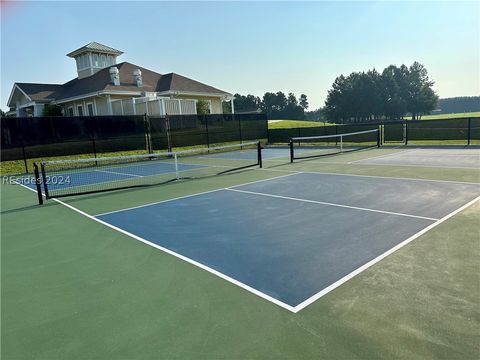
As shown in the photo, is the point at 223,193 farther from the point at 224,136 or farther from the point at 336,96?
the point at 336,96

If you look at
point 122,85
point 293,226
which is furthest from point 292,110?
point 293,226

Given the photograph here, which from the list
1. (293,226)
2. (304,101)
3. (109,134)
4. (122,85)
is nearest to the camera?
(293,226)

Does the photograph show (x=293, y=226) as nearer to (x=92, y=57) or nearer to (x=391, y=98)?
(x=92, y=57)

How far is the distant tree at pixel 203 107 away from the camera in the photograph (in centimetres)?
2892

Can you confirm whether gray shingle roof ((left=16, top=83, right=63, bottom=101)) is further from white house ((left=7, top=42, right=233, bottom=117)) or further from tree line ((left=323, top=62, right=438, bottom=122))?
tree line ((left=323, top=62, right=438, bottom=122))

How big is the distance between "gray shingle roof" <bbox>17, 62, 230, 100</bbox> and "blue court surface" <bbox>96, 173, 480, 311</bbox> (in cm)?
2241

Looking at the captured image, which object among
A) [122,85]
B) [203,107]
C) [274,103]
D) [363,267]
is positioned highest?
[274,103]

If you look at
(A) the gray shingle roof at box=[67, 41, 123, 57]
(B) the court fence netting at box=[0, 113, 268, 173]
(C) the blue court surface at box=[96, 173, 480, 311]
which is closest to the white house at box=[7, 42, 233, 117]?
(A) the gray shingle roof at box=[67, 41, 123, 57]

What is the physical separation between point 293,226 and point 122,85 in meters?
26.2

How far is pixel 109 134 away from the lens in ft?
63.2

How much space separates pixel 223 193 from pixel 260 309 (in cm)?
561

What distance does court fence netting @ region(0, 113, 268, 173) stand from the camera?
16.8 m

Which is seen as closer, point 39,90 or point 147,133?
point 147,133

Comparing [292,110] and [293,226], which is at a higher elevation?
[292,110]
